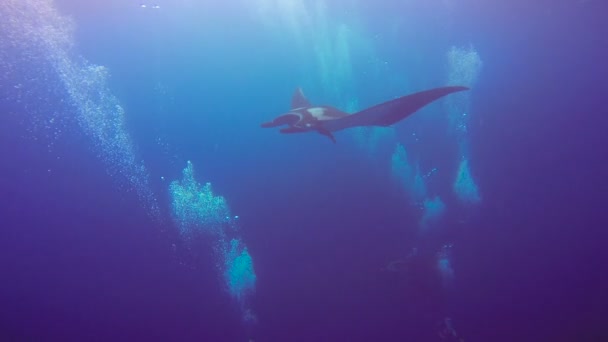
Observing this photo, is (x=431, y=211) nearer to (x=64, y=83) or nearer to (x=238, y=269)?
(x=238, y=269)

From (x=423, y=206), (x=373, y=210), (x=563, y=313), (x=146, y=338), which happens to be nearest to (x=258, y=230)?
(x=373, y=210)

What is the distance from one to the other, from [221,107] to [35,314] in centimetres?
930

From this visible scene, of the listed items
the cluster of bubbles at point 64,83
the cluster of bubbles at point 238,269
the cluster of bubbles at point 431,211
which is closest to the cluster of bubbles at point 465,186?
the cluster of bubbles at point 431,211

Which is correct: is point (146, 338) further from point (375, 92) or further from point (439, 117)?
point (439, 117)

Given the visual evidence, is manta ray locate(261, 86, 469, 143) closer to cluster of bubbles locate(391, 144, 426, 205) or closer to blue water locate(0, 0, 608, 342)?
blue water locate(0, 0, 608, 342)

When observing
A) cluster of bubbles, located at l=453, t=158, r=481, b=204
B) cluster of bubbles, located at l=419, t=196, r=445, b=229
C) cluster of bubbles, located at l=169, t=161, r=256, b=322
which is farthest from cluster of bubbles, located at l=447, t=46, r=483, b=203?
cluster of bubbles, located at l=169, t=161, r=256, b=322

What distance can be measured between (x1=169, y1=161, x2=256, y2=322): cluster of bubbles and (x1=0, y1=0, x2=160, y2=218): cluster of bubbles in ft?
3.54

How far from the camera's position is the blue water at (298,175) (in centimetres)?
1131

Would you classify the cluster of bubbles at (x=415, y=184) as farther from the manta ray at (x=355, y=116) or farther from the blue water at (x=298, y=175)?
the manta ray at (x=355, y=116)

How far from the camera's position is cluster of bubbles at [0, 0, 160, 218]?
10.3m

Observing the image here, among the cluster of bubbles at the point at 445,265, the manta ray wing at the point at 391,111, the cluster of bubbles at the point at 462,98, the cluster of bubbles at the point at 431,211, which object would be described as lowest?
the manta ray wing at the point at 391,111

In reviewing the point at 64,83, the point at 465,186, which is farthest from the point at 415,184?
the point at 64,83

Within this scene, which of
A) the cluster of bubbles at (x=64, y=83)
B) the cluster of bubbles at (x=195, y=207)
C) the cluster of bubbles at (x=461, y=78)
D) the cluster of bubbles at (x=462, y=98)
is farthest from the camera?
the cluster of bubbles at (x=461, y=78)

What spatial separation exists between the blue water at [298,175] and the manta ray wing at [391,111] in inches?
298
